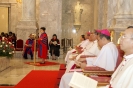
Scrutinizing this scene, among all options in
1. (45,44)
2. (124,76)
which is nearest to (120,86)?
(124,76)

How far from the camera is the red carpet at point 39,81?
754 centimetres

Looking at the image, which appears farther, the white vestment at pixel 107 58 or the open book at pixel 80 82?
the white vestment at pixel 107 58

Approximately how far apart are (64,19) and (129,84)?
1693cm

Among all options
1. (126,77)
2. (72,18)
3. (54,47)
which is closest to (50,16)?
(54,47)

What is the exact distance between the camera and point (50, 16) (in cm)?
1644

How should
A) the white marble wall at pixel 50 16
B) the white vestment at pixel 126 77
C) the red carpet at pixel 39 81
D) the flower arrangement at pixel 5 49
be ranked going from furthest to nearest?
the white marble wall at pixel 50 16 → the flower arrangement at pixel 5 49 → the red carpet at pixel 39 81 → the white vestment at pixel 126 77

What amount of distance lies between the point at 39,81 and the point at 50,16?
8.61 meters

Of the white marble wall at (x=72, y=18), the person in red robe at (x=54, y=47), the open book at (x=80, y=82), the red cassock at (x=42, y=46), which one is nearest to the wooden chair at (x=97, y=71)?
the open book at (x=80, y=82)

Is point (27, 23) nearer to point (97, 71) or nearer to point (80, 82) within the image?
point (97, 71)

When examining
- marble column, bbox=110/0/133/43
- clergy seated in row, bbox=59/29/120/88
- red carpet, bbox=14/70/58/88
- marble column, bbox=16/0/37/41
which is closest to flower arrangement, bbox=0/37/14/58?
red carpet, bbox=14/70/58/88

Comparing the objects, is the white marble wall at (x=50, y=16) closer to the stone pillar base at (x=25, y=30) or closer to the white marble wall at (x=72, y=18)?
the stone pillar base at (x=25, y=30)

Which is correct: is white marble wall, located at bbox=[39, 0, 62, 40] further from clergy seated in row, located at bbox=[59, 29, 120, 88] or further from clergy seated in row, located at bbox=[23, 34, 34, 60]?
clergy seated in row, located at bbox=[59, 29, 120, 88]

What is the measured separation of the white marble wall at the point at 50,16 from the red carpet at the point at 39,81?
672 centimetres

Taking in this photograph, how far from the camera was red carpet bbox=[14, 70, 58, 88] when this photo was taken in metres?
7.54
